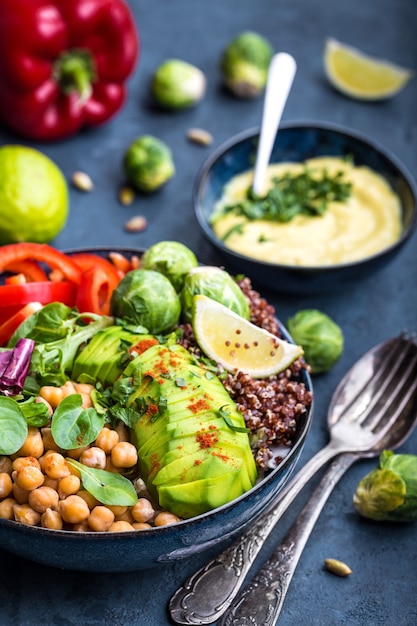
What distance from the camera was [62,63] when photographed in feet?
16.1

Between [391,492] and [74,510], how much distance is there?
3.97 ft

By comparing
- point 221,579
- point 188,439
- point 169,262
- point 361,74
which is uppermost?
point 361,74

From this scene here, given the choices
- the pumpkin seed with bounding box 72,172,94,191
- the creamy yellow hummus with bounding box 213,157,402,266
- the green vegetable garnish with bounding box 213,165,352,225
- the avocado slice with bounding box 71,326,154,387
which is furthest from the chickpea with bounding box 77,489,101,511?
the pumpkin seed with bounding box 72,172,94,191

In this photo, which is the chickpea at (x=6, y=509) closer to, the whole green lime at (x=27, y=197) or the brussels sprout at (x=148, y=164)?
the whole green lime at (x=27, y=197)

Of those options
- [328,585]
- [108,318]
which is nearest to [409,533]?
[328,585]

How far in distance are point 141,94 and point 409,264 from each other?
2.13m

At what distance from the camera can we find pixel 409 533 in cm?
313

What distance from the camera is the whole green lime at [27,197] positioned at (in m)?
3.93

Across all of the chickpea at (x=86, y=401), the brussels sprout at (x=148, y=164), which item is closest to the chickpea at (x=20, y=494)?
the chickpea at (x=86, y=401)

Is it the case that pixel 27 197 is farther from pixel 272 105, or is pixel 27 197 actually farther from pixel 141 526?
pixel 141 526

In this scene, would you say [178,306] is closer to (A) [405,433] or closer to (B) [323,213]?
(A) [405,433]

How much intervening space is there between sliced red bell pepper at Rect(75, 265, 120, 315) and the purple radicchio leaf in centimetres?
35

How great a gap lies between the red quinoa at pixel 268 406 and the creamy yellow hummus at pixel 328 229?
111 centimetres

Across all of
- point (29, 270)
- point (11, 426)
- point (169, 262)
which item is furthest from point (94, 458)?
point (29, 270)
